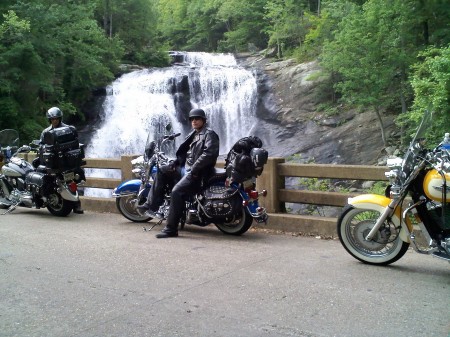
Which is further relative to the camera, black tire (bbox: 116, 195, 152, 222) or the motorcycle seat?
black tire (bbox: 116, 195, 152, 222)

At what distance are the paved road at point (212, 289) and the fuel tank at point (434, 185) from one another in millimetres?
857

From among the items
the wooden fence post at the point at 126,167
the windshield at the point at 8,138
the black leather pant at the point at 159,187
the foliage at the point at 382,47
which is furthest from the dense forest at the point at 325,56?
the windshield at the point at 8,138

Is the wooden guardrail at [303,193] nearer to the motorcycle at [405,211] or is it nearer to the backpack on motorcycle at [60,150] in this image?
the motorcycle at [405,211]

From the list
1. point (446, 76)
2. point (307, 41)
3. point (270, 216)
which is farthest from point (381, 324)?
point (307, 41)

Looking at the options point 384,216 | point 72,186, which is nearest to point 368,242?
point 384,216

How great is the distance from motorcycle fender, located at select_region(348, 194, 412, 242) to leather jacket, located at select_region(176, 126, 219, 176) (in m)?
2.37

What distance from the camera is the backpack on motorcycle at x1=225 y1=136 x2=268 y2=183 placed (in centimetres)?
760

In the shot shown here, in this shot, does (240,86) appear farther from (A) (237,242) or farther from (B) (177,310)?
(B) (177,310)

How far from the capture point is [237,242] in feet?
25.2

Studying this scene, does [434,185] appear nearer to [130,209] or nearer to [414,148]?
[414,148]

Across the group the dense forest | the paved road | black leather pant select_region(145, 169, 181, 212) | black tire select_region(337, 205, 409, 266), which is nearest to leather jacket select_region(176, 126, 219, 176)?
black leather pant select_region(145, 169, 181, 212)

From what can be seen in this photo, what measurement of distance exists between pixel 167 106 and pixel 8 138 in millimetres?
20347

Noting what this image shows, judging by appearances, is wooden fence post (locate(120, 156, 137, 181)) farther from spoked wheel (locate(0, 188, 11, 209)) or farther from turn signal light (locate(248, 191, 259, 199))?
turn signal light (locate(248, 191, 259, 199))

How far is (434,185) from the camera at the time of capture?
5.66 meters
